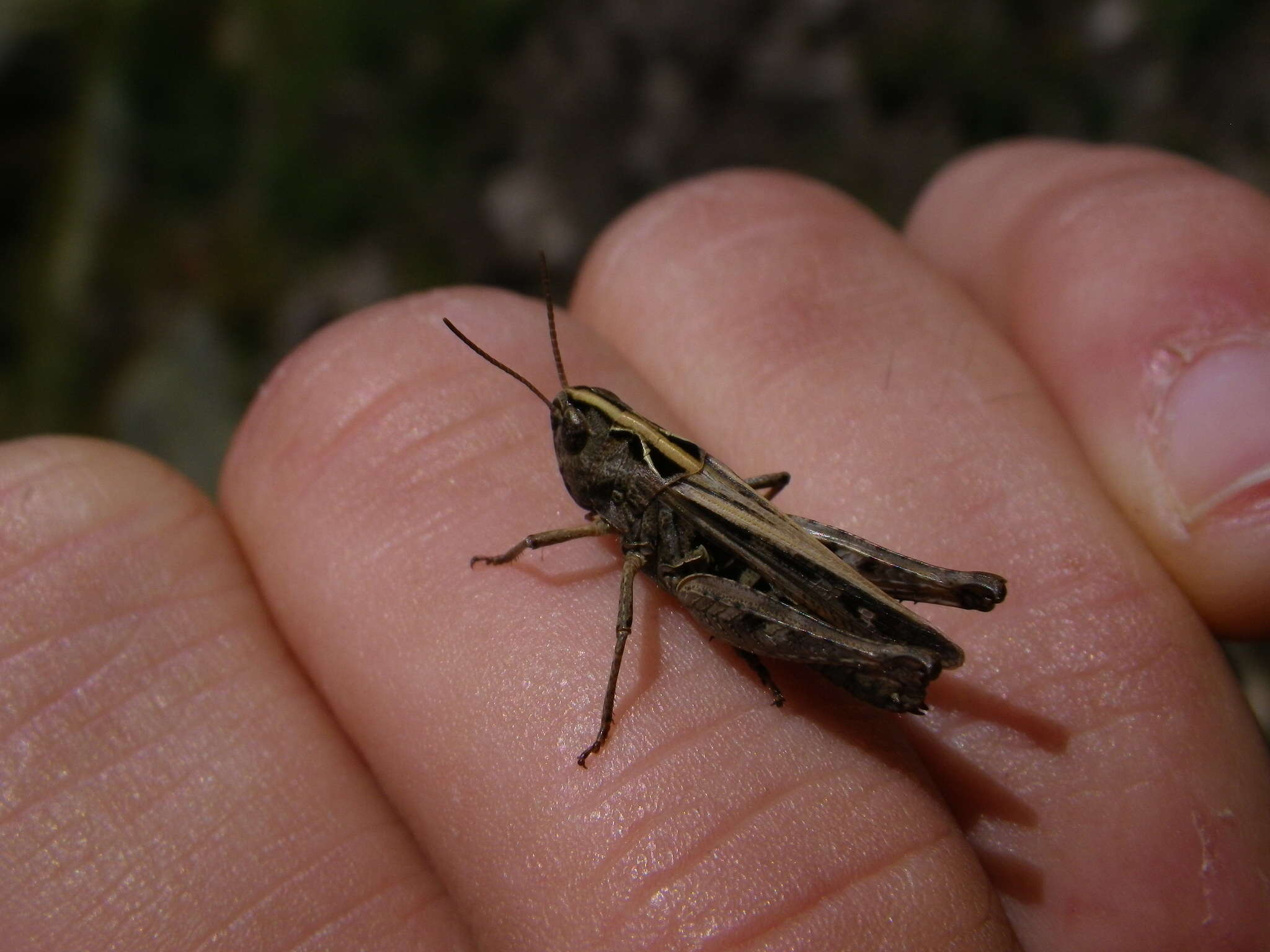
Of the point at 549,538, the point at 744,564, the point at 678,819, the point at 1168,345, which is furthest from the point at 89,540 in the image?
the point at 1168,345

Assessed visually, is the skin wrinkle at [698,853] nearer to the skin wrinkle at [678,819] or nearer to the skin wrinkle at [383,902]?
the skin wrinkle at [678,819]

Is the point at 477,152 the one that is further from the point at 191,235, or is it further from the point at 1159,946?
the point at 1159,946

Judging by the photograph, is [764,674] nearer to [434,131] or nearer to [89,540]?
[89,540]

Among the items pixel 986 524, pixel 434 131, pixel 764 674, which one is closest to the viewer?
pixel 764 674

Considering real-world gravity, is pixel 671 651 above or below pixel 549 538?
below

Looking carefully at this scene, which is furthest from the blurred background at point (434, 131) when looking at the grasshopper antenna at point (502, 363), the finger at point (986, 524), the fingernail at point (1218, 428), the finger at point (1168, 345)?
the grasshopper antenna at point (502, 363)

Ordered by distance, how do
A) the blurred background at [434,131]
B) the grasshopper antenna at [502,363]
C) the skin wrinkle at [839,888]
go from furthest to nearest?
1. the blurred background at [434,131]
2. the grasshopper antenna at [502,363]
3. the skin wrinkle at [839,888]
